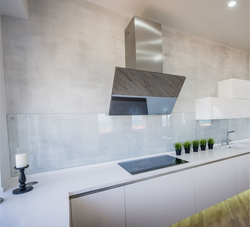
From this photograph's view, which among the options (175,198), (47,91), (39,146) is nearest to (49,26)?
(47,91)

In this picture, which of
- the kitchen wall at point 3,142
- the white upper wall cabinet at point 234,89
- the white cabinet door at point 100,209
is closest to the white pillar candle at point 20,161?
the kitchen wall at point 3,142

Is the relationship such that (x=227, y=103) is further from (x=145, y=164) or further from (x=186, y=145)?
(x=145, y=164)

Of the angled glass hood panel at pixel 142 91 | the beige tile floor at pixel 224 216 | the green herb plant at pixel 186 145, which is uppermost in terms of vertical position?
the angled glass hood panel at pixel 142 91

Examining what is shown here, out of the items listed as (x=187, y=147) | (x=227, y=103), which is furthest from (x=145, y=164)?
(x=227, y=103)

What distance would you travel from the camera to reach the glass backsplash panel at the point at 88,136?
4.65 ft

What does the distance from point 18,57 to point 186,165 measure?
6.98ft

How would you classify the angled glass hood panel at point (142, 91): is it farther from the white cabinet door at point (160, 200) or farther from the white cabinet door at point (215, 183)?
the white cabinet door at point (215, 183)

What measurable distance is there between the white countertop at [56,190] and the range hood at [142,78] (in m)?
0.71

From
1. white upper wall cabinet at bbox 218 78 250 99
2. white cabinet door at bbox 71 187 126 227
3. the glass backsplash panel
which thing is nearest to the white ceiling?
white upper wall cabinet at bbox 218 78 250 99

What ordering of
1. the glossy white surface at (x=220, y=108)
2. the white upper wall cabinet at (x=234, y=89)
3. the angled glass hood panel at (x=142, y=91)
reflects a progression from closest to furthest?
1. the angled glass hood panel at (x=142, y=91)
2. the glossy white surface at (x=220, y=108)
3. the white upper wall cabinet at (x=234, y=89)

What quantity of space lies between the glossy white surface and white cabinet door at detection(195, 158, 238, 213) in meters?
0.71

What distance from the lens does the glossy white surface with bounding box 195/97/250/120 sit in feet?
7.32

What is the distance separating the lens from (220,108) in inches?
90.5

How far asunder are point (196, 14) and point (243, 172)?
2.41 meters
